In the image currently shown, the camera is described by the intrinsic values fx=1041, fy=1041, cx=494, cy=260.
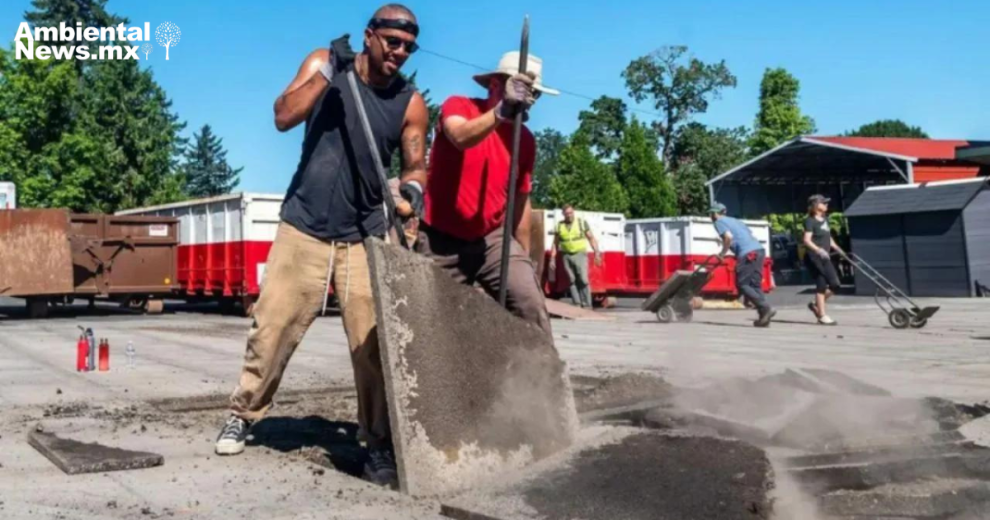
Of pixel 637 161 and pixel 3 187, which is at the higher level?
pixel 637 161

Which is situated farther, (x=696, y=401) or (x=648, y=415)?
(x=696, y=401)

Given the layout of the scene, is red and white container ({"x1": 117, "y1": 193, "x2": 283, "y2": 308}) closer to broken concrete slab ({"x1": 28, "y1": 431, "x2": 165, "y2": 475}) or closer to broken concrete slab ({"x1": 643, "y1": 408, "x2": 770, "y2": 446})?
broken concrete slab ({"x1": 28, "y1": 431, "x2": 165, "y2": 475})

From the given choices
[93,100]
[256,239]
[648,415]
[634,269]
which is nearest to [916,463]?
[648,415]

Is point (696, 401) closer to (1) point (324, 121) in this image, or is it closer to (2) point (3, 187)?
(1) point (324, 121)

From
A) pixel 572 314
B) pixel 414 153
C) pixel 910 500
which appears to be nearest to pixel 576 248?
pixel 572 314

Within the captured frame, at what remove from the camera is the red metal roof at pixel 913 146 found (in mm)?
37812

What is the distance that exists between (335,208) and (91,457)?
1.57 metres

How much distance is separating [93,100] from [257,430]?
154ft

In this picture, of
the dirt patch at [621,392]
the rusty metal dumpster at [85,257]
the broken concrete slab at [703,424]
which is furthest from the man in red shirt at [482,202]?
the rusty metal dumpster at [85,257]

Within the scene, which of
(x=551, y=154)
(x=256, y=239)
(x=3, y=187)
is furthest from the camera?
(x=551, y=154)

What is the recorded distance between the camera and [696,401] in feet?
19.9

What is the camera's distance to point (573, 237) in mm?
19469

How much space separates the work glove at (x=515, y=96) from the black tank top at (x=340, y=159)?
61 centimetres

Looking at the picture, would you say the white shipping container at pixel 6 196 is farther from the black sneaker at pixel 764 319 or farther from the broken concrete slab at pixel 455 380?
the broken concrete slab at pixel 455 380
